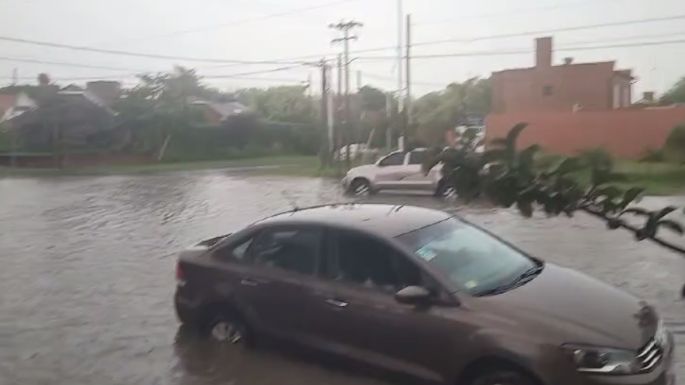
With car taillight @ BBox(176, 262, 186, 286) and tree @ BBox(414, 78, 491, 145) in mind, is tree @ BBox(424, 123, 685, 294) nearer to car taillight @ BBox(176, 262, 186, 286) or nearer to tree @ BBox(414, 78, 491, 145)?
car taillight @ BBox(176, 262, 186, 286)

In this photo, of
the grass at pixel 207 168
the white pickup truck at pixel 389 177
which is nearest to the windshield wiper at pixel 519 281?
the white pickup truck at pixel 389 177

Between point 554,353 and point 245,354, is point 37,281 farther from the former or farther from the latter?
point 554,353

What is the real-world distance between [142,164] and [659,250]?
140 ft

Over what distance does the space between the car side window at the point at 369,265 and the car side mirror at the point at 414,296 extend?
174mm

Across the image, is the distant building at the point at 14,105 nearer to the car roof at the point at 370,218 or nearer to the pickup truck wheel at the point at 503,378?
the car roof at the point at 370,218

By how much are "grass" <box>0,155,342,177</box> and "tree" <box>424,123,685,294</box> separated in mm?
31617

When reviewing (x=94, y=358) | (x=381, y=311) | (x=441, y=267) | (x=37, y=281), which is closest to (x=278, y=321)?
(x=381, y=311)

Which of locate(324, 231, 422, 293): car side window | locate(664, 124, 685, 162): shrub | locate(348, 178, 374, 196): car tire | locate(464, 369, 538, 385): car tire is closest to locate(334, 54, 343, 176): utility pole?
locate(348, 178, 374, 196): car tire

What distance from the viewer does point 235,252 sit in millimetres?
6930

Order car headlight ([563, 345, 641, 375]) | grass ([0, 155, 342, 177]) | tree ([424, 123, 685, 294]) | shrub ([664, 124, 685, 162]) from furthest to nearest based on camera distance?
grass ([0, 155, 342, 177]) < car headlight ([563, 345, 641, 375]) < tree ([424, 123, 685, 294]) < shrub ([664, 124, 685, 162])

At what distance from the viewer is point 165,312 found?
9.06 metres

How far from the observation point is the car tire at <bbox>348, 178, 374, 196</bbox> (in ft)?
78.7

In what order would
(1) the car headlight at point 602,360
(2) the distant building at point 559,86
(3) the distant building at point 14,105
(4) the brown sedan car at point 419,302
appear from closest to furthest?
(1) the car headlight at point 602,360, (4) the brown sedan car at point 419,302, (2) the distant building at point 559,86, (3) the distant building at point 14,105

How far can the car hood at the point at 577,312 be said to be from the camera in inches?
196
